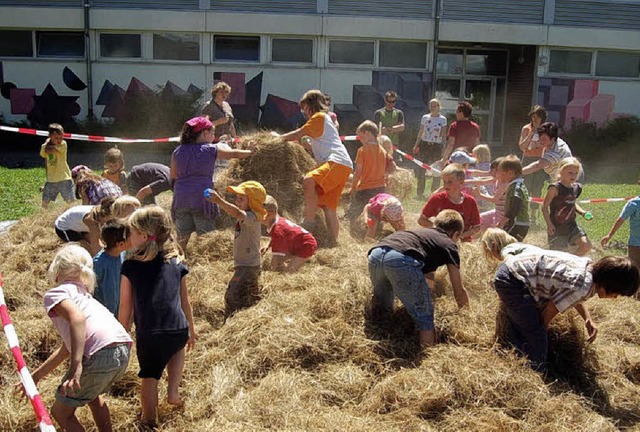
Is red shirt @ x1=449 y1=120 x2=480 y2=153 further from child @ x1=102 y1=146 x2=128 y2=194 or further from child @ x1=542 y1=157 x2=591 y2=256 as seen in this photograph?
child @ x1=102 y1=146 x2=128 y2=194

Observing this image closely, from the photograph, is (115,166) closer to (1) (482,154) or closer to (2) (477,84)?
(1) (482,154)

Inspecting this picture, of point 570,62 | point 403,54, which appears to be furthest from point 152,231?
point 570,62

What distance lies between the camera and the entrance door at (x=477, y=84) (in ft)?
74.8

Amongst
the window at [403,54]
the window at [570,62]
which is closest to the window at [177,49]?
the window at [403,54]

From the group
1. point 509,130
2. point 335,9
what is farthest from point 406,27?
point 509,130

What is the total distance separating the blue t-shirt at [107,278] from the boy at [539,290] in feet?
9.26

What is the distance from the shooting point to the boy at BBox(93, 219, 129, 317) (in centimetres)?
487

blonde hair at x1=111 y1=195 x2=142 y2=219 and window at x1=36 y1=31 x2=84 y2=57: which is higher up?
window at x1=36 y1=31 x2=84 y2=57

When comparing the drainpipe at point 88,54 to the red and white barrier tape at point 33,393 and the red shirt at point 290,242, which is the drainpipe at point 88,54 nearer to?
the red shirt at point 290,242

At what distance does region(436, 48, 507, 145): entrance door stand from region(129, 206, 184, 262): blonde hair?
1912 cm

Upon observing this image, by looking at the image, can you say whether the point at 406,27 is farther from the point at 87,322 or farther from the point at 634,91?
the point at 87,322

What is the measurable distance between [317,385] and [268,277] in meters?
1.75

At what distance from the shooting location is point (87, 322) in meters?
3.93

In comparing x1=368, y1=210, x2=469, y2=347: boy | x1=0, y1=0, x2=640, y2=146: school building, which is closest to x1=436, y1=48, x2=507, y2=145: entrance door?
x1=0, y1=0, x2=640, y2=146: school building
